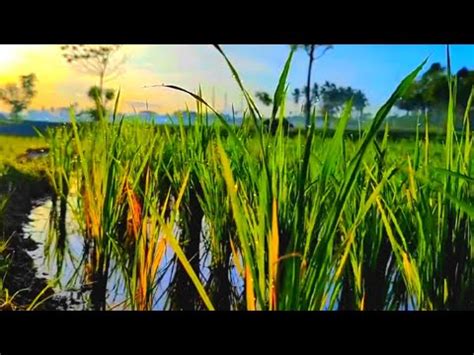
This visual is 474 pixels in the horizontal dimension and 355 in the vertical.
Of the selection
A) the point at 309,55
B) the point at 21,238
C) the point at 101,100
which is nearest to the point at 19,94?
the point at 101,100

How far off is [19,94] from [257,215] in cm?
59

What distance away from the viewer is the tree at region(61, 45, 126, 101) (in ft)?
5.49

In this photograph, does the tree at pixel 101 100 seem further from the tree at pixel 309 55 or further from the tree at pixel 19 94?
the tree at pixel 309 55

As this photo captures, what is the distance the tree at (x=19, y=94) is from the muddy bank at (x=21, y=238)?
14 centimetres

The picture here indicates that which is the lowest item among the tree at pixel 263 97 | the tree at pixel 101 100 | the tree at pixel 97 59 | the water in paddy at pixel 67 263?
the water in paddy at pixel 67 263

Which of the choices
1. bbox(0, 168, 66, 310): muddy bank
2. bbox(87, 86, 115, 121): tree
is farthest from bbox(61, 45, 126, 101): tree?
bbox(0, 168, 66, 310): muddy bank

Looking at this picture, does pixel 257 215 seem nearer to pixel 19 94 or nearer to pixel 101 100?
pixel 101 100

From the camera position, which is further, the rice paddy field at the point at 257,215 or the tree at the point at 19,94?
the tree at the point at 19,94

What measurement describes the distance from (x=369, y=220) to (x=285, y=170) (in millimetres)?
214

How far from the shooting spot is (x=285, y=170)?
1.60 meters

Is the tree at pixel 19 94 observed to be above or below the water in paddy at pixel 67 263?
above

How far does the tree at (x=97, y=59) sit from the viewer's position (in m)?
1.67

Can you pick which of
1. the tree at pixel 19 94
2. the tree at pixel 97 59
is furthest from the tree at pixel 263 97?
the tree at pixel 19 94
